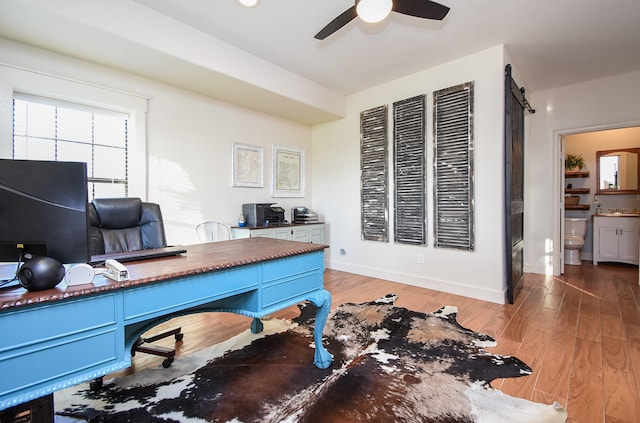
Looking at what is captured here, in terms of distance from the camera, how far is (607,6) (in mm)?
2385

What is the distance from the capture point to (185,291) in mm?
1298

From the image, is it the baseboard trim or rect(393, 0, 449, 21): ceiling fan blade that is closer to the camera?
rect(393, 0, 449, 21): ceiling fan blade

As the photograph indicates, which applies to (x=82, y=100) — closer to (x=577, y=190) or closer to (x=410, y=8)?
(x=410, y=8)

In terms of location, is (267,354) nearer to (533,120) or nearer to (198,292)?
(198,292)

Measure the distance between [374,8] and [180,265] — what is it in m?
1.99

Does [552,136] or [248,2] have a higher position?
[248,2]

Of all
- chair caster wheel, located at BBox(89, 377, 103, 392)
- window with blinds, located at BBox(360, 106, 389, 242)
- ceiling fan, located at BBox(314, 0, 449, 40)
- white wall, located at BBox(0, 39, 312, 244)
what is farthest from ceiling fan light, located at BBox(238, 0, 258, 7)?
chair caster wheel, located at BBox(89, 377, 103, 392)

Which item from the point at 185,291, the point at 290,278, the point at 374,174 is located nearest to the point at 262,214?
the point at 374,174

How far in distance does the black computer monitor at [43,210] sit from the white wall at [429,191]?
11.2ft

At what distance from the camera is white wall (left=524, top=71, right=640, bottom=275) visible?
3738 millimetres

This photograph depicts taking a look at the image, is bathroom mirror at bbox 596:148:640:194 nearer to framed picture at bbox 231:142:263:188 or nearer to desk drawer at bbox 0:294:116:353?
framed picture at bbox 231:142:263:188

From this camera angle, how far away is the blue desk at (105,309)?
88 cm

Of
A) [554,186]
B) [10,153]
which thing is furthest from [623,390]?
[10,153]

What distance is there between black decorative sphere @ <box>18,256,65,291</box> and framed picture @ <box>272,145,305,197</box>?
346 cm
